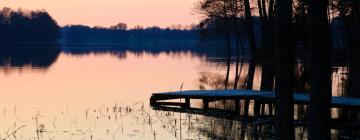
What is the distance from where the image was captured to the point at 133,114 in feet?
71.5

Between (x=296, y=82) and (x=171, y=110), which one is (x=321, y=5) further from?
(x=296, y=82)

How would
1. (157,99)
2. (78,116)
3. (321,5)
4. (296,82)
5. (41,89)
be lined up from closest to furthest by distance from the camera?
(321,5), (78,116), (157,99), (296,82), (41,89)

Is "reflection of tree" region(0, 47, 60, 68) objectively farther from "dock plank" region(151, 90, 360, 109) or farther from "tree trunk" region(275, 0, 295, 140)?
"tree trunk" region(275, 0, 295, 140)

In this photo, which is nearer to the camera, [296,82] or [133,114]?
[133,114]

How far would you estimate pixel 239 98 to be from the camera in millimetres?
22297

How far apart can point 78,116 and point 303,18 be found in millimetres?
13121

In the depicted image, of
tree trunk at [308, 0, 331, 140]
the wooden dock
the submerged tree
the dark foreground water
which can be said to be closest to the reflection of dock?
the wooden dock

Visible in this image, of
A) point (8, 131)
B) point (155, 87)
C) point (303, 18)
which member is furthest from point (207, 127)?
point (155, 87)

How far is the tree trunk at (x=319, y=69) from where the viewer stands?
9.84 metres

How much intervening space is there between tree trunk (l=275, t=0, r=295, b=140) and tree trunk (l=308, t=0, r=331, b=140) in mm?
701

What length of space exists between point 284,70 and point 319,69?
37.1 inches

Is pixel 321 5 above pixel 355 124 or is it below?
above

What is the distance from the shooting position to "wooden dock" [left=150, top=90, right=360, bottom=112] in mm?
18109

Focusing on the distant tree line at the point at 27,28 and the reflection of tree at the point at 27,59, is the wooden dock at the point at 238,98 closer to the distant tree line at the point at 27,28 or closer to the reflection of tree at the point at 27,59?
the reflection of tree at the point at 27,59
